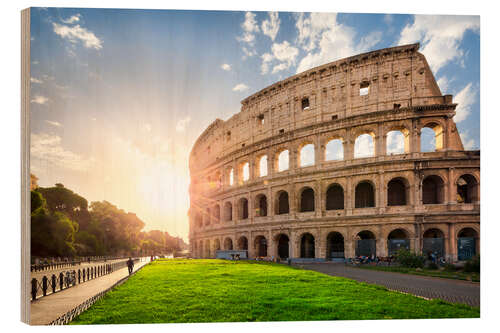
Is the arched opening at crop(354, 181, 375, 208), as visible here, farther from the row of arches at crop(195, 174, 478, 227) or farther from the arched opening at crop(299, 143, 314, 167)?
the arched opening at crop(299, 143, 314, 167)

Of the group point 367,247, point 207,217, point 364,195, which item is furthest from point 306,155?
point 207,217

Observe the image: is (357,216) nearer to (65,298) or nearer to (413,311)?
(413,311)

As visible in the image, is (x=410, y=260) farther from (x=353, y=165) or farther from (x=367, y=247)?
(x=353, y=165)

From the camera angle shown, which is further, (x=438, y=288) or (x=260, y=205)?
(x=260, y=205)

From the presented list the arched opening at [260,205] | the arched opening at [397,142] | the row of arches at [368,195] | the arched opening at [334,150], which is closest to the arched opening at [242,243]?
the row of arches at [368,195]
